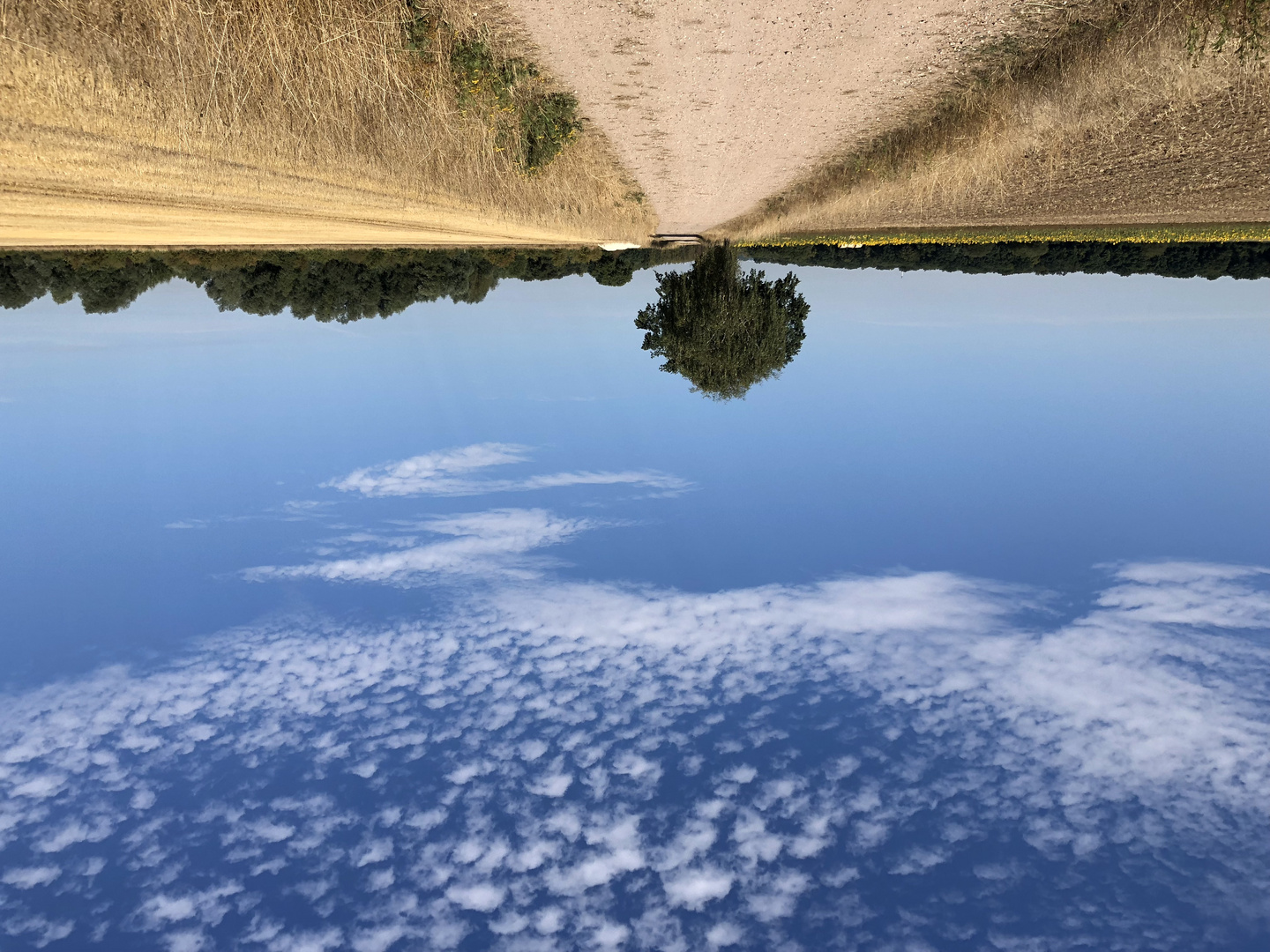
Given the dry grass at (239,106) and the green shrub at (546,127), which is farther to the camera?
the green shrub at (546,127)

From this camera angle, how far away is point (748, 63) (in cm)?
942

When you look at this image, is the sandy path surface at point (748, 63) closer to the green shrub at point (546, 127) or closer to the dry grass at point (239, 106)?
the green shrub at point (546, 127)

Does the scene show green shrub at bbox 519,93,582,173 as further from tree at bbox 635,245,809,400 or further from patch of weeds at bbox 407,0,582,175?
tree at bbox 635,245,809,400

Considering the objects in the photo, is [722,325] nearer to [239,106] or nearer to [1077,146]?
[1077,146]

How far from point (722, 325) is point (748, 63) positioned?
9300mm

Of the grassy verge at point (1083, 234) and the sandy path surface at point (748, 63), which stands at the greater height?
the sandy path surface at point (748, 63)

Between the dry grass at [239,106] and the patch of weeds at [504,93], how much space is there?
0.40ft

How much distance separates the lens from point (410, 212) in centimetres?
1124

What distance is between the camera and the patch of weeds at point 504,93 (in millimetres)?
7637

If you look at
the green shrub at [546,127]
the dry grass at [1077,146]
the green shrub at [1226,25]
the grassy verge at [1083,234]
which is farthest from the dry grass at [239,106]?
the grassy verge at [1083,234]

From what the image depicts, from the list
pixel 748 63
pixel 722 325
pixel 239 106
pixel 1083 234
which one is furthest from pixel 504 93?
pixel 1083 234

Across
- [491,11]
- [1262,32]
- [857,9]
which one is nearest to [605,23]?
[491,11]

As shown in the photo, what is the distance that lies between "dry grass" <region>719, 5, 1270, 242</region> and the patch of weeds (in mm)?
5677

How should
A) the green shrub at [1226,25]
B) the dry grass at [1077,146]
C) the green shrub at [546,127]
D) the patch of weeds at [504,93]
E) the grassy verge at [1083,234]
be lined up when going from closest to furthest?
the green shrub at [1226,25] → the patch of weeds at [504,93] → the dry grass at [1077,146] → the green shrub at [546,127] → the grassy verge at [1083,234]
